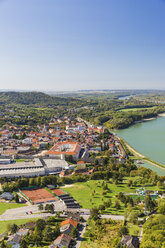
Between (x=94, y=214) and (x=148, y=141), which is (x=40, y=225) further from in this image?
(x=148, y=141)

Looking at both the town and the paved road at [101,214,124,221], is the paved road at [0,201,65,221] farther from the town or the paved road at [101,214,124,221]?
the paved road at [101,214,124,221]

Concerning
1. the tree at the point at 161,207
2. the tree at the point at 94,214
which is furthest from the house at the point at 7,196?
the tree at the point at 161,207

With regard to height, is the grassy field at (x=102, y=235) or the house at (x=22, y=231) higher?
the house at (x=22, y=231)

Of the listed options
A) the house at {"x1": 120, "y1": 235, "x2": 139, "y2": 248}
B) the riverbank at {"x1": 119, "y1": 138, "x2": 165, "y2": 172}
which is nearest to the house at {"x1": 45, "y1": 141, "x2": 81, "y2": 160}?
the riverbank at {"x1": 119, "y1": 138, "x2": 165, "y2": 172}

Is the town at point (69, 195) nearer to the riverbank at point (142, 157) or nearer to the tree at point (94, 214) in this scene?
the tree at point (94, 214)

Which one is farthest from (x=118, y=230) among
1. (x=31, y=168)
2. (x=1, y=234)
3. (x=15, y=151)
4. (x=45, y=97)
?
(x=45, y=97)

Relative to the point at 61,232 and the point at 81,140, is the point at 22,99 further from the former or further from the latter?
the point at 61,232
